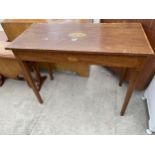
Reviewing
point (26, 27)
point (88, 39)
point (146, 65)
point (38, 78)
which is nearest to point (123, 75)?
point (146, 65)

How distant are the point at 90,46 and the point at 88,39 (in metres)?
0.10

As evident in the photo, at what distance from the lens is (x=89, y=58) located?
955mm

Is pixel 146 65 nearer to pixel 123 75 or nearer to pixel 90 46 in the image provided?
pixel 123 75

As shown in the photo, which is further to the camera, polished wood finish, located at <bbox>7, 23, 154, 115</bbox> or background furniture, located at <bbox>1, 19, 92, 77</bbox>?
background furniture, located at <bbox>1, 19, 92, 77</bbox>

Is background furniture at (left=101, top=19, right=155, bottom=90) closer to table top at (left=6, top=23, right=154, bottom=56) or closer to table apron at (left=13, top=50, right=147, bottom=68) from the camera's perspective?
table top at (left=6, top=23, right=154, bottom=56)

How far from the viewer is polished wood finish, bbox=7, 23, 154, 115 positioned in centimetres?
89

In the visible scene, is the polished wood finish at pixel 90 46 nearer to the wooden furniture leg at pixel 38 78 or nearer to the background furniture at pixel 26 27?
the background furniture at pixel 26 27

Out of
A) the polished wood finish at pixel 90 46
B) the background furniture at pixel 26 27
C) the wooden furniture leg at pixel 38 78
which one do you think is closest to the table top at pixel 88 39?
the polished wood finish at pixel 90 46

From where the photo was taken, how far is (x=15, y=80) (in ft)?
6.00

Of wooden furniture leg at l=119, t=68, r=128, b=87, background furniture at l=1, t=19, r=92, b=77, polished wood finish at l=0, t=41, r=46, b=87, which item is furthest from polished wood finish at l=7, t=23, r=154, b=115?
wooden furniture leg at l=119, t=68, r=128, b=87

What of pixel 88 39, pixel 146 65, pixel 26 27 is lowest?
pixel 146 65

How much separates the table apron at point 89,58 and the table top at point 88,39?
43 millimetres

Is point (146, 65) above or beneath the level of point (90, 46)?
beneath
